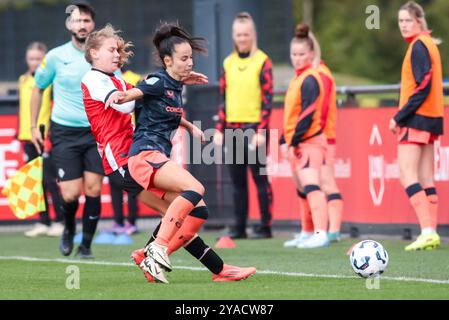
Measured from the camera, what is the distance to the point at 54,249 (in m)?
13.6

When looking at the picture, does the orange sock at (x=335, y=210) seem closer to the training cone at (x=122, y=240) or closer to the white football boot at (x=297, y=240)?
the white football boot at (x=297, y=240)

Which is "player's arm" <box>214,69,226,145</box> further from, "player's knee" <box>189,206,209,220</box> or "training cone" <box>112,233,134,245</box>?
"player's knee" <box>189,206,209,220</box>

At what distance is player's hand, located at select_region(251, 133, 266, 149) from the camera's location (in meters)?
14.5

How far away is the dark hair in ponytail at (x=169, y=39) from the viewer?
984cm

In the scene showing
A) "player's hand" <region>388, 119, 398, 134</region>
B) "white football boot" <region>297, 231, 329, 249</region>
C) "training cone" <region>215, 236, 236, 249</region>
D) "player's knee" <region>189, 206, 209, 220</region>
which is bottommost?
"training cone" <region>215, 236, 236, 249</region>

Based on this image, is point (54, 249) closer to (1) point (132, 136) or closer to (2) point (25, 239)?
(2) point (25, 239)

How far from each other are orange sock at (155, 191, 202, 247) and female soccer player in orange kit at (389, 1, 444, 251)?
3476 millimetres

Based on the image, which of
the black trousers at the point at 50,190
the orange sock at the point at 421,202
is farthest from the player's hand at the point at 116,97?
the black trousers at the point at 50,190

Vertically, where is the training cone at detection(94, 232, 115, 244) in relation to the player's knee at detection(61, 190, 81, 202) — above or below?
below

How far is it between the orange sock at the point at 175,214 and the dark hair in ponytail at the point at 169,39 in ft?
3.58

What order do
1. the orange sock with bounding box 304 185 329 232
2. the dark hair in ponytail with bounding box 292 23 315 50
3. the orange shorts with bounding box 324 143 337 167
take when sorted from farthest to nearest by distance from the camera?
1. the orange shorts with bounding box 324 143 337 167
2. the dark hair in ponytail with bounding box 292 23 315 50
3. the orange sock with bounding box 304 185 329 232

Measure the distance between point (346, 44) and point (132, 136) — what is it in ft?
124

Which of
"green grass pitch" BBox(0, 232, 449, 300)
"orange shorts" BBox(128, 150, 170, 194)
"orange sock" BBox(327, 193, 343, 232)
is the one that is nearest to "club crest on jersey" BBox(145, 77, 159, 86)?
"orange shorts" BBox(128, 150, 170, 194)
